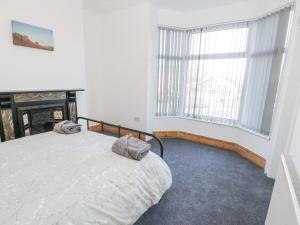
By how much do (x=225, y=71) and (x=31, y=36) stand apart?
136 inches

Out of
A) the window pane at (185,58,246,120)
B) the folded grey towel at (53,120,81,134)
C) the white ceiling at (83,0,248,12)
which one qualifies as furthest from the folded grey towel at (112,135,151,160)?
the white ceiling at (83,0,248,12)

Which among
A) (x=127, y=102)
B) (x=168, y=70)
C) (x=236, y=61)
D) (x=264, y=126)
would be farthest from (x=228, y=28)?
(x=127, y=102)

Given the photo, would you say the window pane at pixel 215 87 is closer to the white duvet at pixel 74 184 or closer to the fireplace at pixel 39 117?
the white duvet at pixel 74 184

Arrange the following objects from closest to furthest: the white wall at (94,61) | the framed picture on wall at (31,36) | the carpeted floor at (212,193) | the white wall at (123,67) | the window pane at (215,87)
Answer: the carpeted floor at (212,193)
the framed picture on wall at (31,36)
the window pane at (215,87)
the white wall at (123,67)
the white wall at (94,61)

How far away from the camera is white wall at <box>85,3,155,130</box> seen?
11.1 ft

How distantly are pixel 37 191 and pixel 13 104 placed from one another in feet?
6.09

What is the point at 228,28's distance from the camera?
10.5 ft

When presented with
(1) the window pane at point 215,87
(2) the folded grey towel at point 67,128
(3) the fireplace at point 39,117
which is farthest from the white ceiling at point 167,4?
(2) the folded grey towel at point 67,128

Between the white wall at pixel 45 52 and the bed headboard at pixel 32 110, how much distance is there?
0.55ft

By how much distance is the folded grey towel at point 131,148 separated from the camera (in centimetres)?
160

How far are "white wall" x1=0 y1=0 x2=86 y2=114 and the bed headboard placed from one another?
0.17 metres

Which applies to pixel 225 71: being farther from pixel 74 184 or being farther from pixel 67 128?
pixel 74 184

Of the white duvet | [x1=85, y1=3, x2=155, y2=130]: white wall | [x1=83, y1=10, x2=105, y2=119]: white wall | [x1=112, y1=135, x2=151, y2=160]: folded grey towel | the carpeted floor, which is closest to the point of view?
the white duvet

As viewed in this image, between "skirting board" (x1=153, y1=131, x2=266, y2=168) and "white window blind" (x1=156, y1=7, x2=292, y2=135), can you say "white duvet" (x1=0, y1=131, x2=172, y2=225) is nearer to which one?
"skirting board" (x1=153, y1=131, x2=266, y2=168)
